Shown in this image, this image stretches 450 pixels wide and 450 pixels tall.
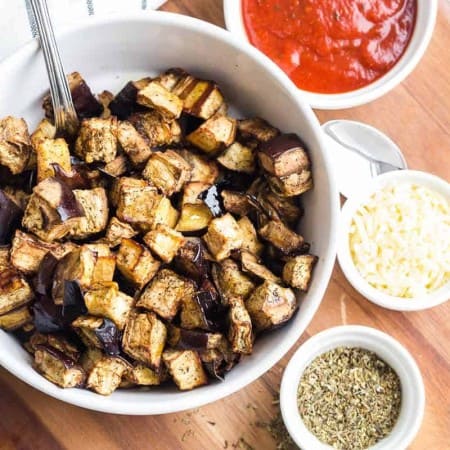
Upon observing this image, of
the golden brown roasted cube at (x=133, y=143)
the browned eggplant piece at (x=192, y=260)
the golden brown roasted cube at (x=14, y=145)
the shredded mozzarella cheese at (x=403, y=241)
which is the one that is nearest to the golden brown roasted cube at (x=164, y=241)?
the browned eggplant piece at (x=192, y=260)

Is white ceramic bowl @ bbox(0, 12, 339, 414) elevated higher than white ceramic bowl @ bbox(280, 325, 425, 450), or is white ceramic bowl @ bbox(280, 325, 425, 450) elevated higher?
white ceramic bowl @ bbox(0, 12, 339, 414)

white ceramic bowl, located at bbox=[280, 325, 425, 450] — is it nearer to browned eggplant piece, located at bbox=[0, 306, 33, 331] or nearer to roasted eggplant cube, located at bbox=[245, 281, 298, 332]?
roasted eggplant cube, located at bbox=[245, 281, 298, 332]

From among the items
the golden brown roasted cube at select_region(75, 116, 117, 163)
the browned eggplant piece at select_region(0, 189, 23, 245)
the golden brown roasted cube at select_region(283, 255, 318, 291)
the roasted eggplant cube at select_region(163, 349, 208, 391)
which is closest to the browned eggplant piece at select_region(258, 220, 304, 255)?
the golden brown roasted cube at select_region(283, 255, 318, 291)

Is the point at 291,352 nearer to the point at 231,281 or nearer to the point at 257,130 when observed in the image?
the point at 231,281

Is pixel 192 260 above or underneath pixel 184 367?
above

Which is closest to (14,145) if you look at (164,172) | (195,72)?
(164,172)

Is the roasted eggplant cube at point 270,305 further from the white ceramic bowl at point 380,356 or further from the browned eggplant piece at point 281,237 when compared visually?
the white ceramic bowl at point 380,356
